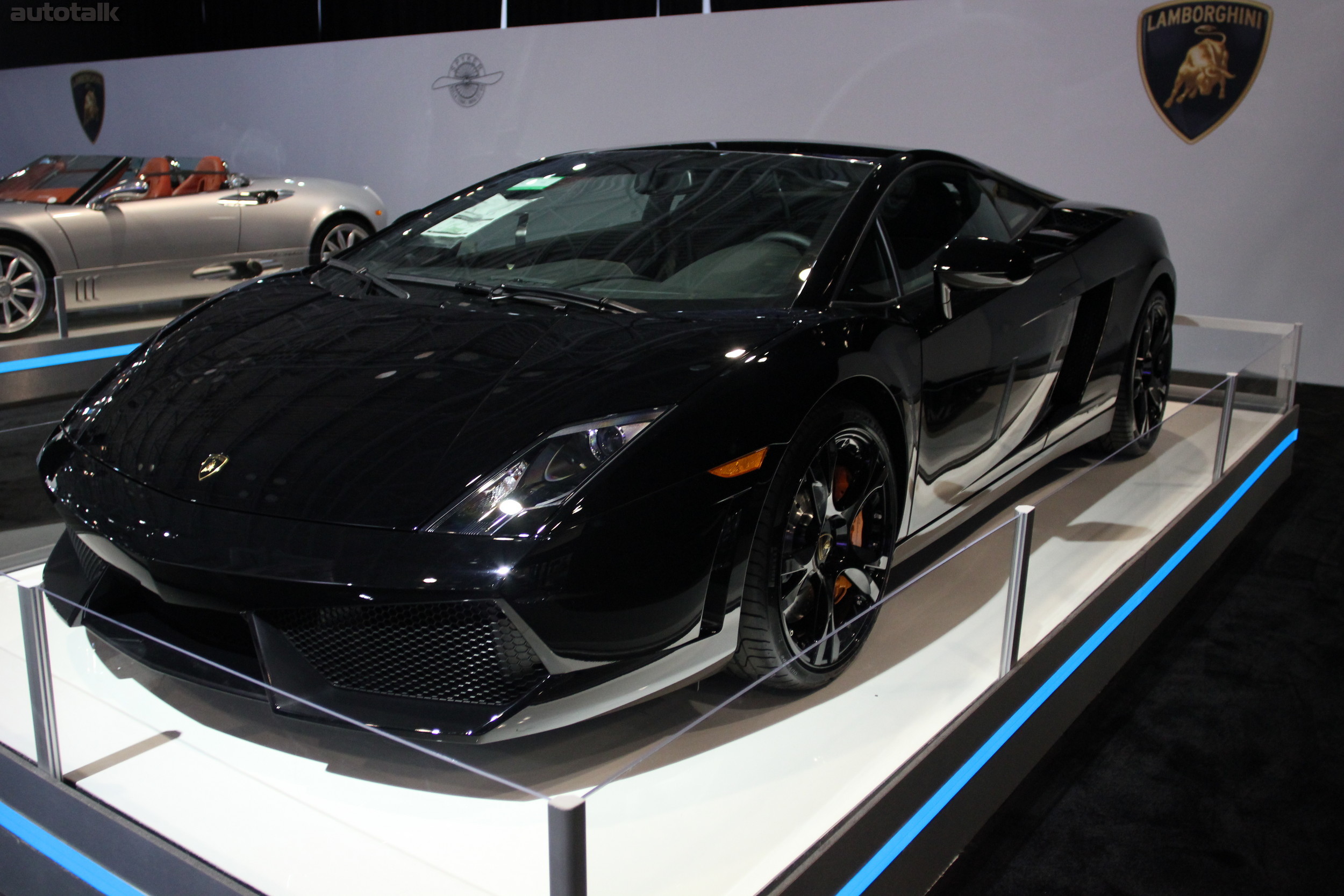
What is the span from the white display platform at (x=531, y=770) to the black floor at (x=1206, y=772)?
29 centimetres

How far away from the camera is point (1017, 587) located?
207 centimetres

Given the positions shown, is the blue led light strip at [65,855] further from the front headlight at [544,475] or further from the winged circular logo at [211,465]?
the front headlight at [544,475]

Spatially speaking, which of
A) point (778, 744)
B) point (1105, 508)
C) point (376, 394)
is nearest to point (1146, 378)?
point (1105, 508)

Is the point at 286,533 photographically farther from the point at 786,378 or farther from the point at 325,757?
the point at 786,378

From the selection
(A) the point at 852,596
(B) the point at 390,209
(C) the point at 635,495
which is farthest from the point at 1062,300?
(B) the point at 390,209

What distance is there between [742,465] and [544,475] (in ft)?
1.06

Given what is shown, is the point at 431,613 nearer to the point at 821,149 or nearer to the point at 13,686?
the point at 13,686

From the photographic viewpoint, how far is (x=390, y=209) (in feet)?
28.3

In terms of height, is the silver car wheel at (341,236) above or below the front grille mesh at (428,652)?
above

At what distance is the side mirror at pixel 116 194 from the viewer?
5801 millimetres

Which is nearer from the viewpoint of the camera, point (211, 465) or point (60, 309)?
Answer: point (211, 465)

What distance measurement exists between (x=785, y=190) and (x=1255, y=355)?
218 cm

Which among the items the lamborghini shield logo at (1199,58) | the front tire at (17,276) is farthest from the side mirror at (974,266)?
the front tire at (17,276)

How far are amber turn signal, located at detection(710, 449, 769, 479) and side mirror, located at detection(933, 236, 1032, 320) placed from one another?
2.54 feet
